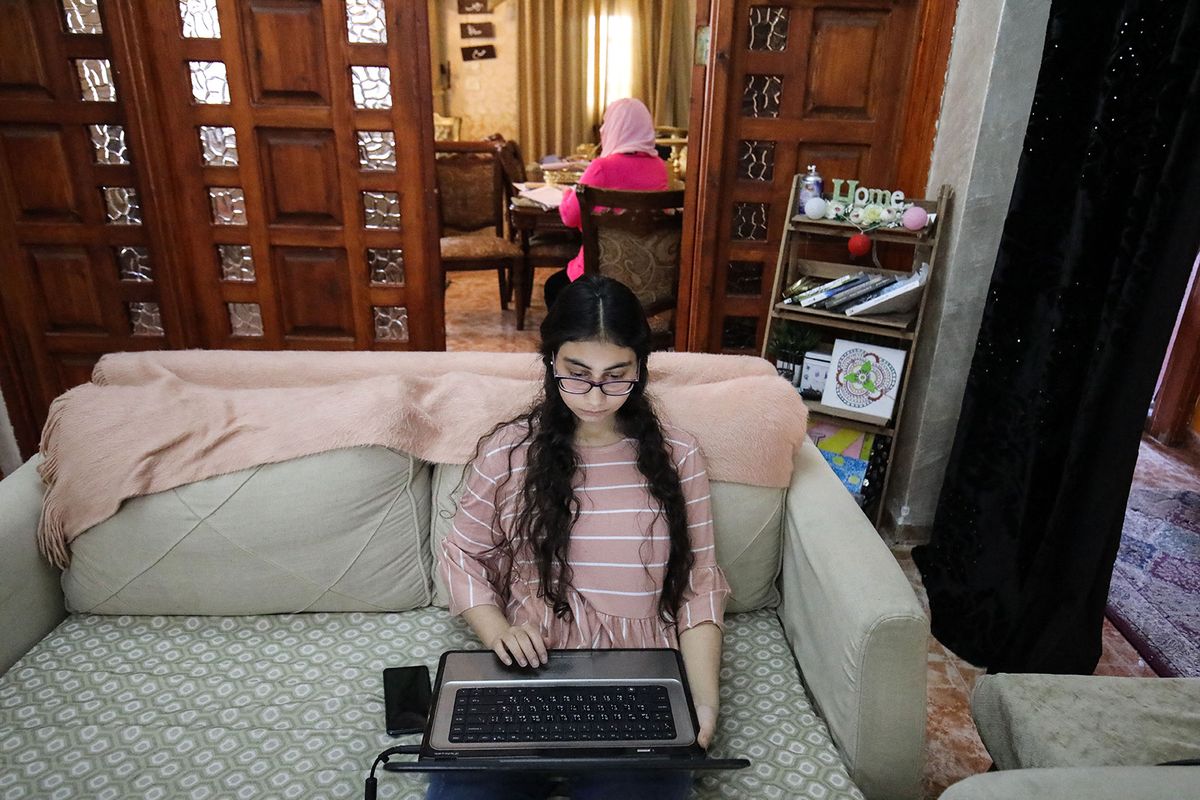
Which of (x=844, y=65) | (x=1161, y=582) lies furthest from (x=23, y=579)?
(x=1161, y=582)

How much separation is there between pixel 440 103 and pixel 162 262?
13.5 feet

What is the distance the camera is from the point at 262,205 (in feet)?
8.38

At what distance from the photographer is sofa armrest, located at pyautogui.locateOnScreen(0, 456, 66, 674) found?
1.30m

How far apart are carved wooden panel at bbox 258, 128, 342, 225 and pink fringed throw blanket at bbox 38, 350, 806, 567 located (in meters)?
1.10

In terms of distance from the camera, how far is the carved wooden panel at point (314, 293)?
2652 millimetres

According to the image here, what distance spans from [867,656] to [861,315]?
52.4 inches

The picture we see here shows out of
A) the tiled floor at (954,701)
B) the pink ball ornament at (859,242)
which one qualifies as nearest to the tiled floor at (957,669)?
the tiled floor at (954,701)

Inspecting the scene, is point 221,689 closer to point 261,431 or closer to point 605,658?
point 261,431

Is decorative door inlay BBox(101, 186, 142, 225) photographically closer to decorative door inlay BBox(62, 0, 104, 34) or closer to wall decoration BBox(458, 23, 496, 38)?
decorative door inlay BBox(62, 0, 104, 34)

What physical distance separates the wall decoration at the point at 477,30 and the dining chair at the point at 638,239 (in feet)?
12.8

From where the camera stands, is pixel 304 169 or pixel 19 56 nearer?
pixel 19 56

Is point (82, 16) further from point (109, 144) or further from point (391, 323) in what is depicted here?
point (391, 323)

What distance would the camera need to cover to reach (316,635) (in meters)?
1.41

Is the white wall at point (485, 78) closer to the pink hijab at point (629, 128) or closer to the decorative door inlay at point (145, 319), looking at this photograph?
the pink hijab at point (629, 128)
